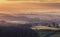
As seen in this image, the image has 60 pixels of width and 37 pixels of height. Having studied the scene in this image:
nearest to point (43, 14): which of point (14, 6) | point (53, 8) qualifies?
point (53, 8)

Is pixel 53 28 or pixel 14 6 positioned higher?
pixel 14 6

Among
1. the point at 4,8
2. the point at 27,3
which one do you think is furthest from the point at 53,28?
the point at 4,8

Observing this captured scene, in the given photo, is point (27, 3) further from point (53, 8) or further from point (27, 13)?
point (53, 8)

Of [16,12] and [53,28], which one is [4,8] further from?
[53,28]

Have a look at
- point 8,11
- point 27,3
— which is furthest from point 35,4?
point 8,11

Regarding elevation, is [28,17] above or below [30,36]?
above

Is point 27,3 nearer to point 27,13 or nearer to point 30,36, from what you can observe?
point 27,13

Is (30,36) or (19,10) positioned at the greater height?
(19,10)
